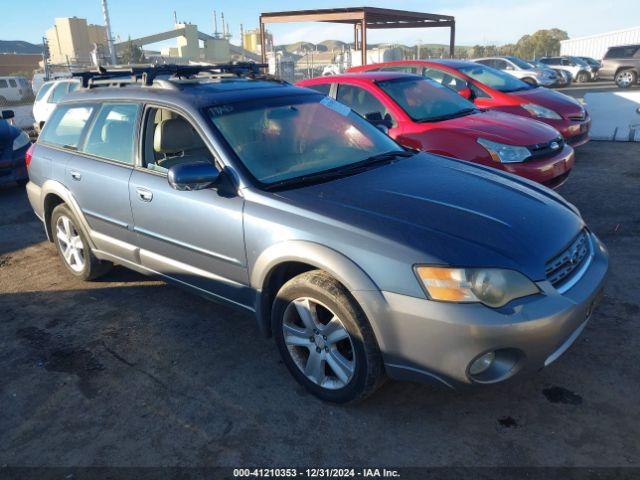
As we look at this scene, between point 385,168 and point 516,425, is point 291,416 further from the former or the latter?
point 385,168

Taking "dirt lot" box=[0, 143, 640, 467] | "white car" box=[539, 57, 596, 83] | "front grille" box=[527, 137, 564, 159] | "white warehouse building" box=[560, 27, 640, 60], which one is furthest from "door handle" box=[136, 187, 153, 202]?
"white warehouse building" box=[560, 27, 640, 60]

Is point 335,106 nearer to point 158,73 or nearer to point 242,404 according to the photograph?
point 158,73

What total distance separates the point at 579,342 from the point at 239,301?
220cm

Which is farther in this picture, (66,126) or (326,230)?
(66,126)

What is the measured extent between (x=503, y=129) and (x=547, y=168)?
65 cm

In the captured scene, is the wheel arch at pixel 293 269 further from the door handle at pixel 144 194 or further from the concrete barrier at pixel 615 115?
the concrete barrier at pixel 615 115

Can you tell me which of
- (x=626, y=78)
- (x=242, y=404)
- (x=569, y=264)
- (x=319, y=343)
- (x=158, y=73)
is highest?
(x=158, y=73)

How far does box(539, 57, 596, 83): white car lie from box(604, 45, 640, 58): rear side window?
3.00 m

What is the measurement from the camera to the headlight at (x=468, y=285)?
8.06 feet

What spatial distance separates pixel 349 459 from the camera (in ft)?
8.48

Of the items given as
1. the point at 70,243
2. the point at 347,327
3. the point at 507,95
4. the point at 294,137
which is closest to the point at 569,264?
the point at 347,327

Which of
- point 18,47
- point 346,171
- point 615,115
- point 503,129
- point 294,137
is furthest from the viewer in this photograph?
point 18,47

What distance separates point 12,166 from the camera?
27.9 feet

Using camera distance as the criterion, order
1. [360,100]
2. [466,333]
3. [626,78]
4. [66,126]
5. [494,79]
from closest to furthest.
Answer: [466,333]
[66,126]
[360,100]
[494,79]
[626,78]
